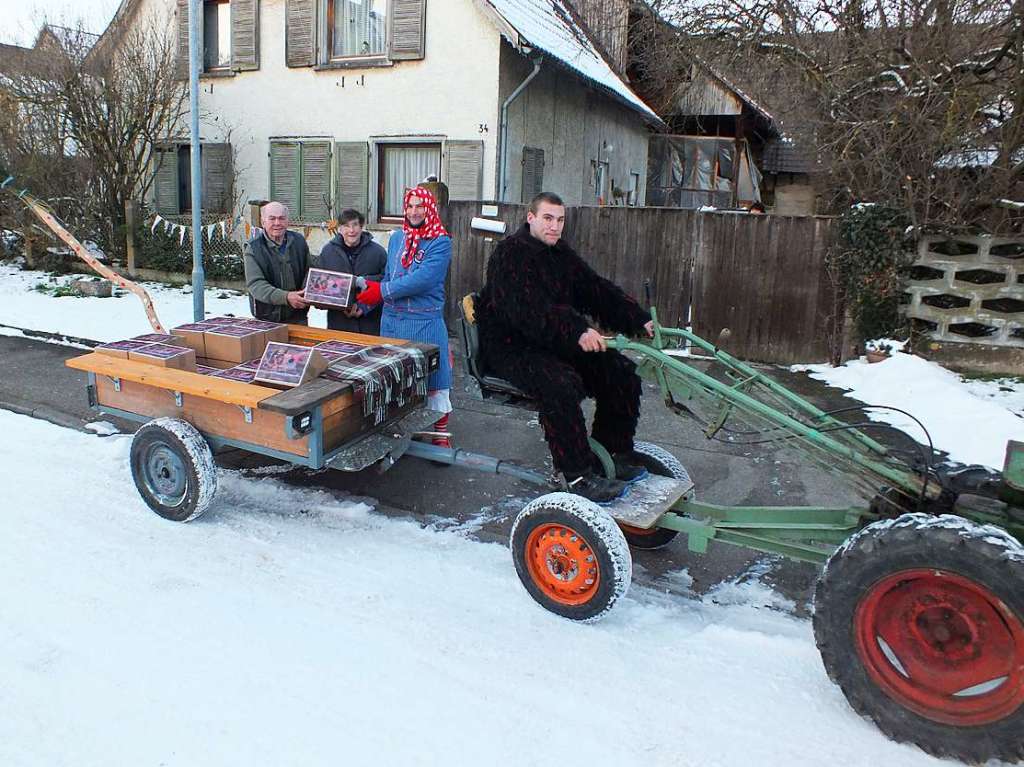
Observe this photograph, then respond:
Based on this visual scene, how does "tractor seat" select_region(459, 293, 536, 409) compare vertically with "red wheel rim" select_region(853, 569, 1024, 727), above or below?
above

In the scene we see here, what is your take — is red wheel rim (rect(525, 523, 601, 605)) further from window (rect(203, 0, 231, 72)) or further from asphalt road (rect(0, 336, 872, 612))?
window (rect(203, 0, 231, 72))

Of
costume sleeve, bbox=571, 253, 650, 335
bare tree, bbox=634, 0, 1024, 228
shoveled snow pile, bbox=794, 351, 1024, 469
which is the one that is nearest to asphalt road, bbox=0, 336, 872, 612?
shoveled snow pile, bbox=794, 351, 1024, 469

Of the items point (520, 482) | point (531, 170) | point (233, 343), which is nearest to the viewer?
point (233, 343)

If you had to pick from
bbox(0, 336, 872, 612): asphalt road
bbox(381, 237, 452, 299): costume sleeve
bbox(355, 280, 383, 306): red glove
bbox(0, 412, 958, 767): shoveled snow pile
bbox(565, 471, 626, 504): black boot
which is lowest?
bbox(0, 412, 958, 767): shoveled snow pile

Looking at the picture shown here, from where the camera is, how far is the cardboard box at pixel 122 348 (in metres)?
4.70

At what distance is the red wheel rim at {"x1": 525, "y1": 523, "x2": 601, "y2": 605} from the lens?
3.54 metres

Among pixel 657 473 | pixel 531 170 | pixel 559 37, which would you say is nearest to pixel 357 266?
pixel 657 473

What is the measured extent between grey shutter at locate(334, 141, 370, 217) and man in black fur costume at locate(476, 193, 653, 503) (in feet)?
32.2

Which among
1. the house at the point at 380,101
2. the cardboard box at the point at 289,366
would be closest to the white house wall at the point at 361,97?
the house at the point at 380,101

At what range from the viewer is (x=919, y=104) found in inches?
337

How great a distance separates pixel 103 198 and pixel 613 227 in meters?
10.2

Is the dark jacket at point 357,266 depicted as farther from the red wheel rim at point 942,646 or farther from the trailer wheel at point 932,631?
the red wheel rim at point 942,646

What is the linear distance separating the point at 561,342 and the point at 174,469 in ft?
7.52

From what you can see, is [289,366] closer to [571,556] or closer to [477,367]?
[477,367]
